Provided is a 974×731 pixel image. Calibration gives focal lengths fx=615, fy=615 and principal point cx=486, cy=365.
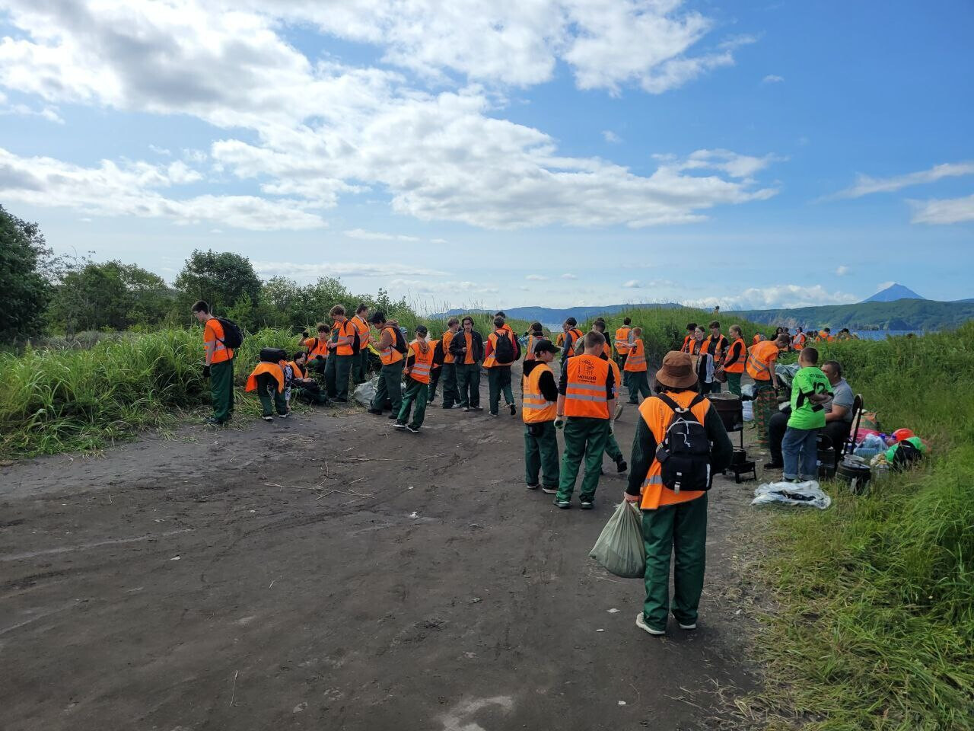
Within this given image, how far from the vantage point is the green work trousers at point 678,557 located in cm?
404

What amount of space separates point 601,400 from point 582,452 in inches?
24.5

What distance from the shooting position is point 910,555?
4.40m

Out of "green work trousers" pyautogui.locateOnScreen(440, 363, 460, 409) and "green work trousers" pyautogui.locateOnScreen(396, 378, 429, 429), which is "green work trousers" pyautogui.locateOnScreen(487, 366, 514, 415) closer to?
"green work trousers" pyautogui.locateOnScreen(440, 363, 460, 409)

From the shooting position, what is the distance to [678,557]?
162 inches

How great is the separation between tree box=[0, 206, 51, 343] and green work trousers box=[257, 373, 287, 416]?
1018 centimetres

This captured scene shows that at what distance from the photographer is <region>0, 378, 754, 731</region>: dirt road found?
326 cm

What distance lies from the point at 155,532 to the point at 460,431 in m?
5.93

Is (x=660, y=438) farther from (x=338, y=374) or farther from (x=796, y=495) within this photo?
(x=338, y=374)

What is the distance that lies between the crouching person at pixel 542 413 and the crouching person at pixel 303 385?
6.41m

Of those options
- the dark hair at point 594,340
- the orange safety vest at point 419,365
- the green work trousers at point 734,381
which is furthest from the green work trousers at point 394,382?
the green work trousers at point 734,381

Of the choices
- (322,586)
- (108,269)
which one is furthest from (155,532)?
(108,269)

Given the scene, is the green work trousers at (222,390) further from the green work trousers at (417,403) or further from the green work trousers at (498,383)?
the green work trousers at (498,383)

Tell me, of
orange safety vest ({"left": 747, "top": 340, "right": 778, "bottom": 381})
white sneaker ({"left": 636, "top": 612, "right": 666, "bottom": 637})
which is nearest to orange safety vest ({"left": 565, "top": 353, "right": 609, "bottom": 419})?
white sneaker ({"left": 636, "top": 612, "right": 666, "bottom": 637})

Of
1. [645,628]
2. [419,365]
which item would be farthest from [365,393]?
[645,628]
